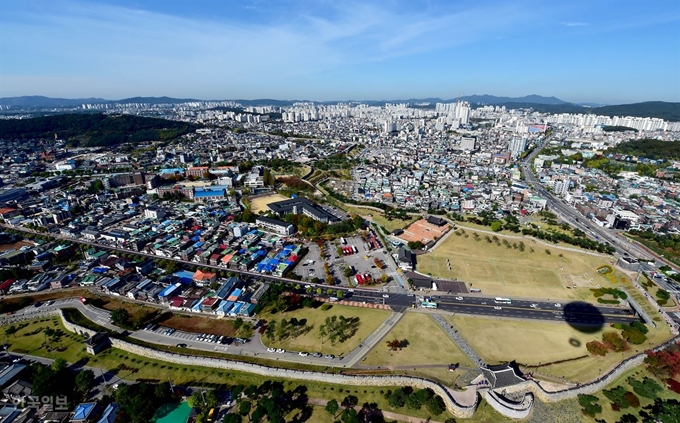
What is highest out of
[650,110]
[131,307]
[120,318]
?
[650,110]

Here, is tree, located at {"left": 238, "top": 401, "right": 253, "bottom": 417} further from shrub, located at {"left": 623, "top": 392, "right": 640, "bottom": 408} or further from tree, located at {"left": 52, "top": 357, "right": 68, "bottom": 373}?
shrub, located at {"left": 623, "top": 392, "right": 640, "bottom": 408}

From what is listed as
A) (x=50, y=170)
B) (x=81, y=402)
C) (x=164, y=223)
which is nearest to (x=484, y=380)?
(x=81, y=402)

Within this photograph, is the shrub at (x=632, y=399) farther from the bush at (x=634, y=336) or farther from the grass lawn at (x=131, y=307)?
the grass lawn at (x=131, y=307)

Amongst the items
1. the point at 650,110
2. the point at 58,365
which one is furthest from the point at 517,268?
the point at 650,110

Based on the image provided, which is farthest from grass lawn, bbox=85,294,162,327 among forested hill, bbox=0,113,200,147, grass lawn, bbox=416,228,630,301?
forested hill, bbox=0,113,200,147

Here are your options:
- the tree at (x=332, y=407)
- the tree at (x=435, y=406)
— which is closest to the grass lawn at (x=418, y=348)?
the tree at (x=435, y=406)

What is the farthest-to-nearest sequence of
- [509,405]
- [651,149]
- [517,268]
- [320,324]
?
[651,149]
[517,268]
[320,324]
[509,405]

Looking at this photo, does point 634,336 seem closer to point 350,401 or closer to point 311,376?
point 350,401

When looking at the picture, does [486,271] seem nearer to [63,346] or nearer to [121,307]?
[121,307]
